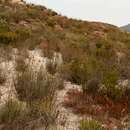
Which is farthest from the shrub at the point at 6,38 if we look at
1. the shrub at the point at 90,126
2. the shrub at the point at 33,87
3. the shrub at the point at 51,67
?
the shrub at the point at 90,126

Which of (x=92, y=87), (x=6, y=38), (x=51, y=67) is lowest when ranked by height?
(x=92, y=87)

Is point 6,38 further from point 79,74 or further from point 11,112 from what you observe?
point 11,112

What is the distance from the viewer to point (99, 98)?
22.8 ft

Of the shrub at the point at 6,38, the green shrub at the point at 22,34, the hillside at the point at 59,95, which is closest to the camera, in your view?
the hillside at the point at 59,95

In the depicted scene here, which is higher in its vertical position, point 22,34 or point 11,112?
point 22,34

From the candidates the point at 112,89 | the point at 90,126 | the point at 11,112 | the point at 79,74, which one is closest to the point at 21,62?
the point at 79,74

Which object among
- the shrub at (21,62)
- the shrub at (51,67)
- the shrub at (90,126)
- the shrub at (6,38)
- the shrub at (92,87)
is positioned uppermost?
the shrub at (6,38)

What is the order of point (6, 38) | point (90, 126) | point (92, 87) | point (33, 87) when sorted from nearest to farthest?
1. point (90, 126)
2. point (33, 87)
3. point (92, 87)
4. point (6, 38)

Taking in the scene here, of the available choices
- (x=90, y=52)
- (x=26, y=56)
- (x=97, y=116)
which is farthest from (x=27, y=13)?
(x=97, y=116)

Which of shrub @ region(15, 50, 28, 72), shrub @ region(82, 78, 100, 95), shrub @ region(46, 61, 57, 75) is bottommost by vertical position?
Answer: shrub @ region(82, 78, 100, 95)

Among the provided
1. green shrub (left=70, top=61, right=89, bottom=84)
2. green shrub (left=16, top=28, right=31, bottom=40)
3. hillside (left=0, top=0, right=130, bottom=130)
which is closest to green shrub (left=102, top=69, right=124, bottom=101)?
hillside (left=0, top=0, right=130, bottom=130)

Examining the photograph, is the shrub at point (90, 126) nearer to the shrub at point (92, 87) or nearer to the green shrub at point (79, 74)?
the shrub at point (92, 87)

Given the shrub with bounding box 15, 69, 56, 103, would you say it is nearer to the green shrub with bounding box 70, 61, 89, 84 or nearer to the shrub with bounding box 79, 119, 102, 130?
the shrub with bounding box 79, 119, 102, 130

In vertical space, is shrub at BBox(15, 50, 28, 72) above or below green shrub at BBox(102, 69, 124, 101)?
above
